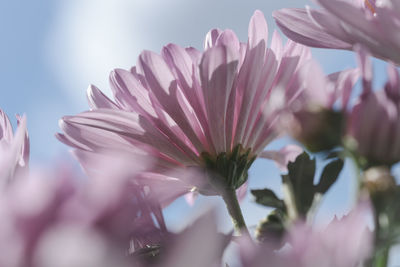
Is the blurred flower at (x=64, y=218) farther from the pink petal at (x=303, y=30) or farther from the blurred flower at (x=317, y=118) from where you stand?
the pink petal at (x=303, y=30)

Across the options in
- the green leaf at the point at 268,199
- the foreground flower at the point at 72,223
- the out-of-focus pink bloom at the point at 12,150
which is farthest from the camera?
the green leaf at the point at 268,199

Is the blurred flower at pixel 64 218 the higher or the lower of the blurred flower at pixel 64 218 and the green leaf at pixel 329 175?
the higher

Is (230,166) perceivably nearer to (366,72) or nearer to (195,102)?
(195,102)

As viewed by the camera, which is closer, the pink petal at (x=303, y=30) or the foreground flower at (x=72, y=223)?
the foreground flower at (x=72, y=223)

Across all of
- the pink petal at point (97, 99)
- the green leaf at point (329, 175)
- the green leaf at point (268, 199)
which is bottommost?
the green leaf at point (268, 199)

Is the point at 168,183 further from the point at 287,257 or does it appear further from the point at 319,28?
the point at 287,257

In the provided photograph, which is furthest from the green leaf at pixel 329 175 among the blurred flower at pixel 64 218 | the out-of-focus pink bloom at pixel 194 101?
the blurred flower at pixel 64 218

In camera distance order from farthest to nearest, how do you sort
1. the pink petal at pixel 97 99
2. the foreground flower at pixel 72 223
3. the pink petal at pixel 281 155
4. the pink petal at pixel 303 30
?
1. the pink petal at pixel 281 155
2. the pink petal at pixel 97 99
3. the pink petal at pixel 303 30
4. the foreground flower at pixel 72 223
